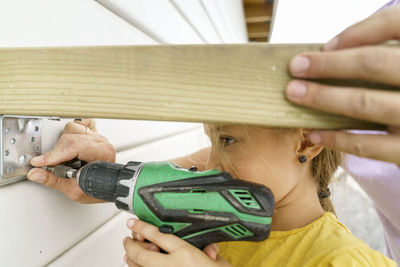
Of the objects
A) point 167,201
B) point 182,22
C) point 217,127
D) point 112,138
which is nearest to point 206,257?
point 167,201

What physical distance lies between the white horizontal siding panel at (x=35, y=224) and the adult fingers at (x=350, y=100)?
23.5 inches

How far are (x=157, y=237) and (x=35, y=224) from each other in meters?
0.29

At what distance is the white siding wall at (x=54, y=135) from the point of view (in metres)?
0.61

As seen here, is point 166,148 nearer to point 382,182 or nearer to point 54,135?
point 54,135

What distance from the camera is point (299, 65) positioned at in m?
0.37

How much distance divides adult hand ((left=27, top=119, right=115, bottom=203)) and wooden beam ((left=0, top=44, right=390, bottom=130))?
257 millimetres

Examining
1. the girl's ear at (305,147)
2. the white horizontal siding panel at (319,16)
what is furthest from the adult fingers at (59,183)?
the white horizontal siding panel at (319,16)

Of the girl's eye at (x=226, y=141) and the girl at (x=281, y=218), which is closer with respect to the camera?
the girl at (x=281, y=218)

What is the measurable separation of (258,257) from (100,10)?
100cm

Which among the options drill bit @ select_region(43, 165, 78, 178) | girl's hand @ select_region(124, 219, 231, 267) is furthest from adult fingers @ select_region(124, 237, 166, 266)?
drill bit @ select_region(43, 165, 78, 178)

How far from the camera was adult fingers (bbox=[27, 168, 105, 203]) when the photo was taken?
0.66 metres

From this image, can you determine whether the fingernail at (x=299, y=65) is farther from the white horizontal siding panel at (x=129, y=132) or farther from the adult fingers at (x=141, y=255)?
the white horizontal siding panel at (x=129, y=132)

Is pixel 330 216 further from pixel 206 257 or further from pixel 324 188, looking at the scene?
pixel 206 257

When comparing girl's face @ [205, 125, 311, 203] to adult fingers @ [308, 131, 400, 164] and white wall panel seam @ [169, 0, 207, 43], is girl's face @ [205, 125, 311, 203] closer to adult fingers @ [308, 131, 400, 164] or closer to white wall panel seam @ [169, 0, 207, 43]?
adult fingers @ [308, 131, 400, 164]
